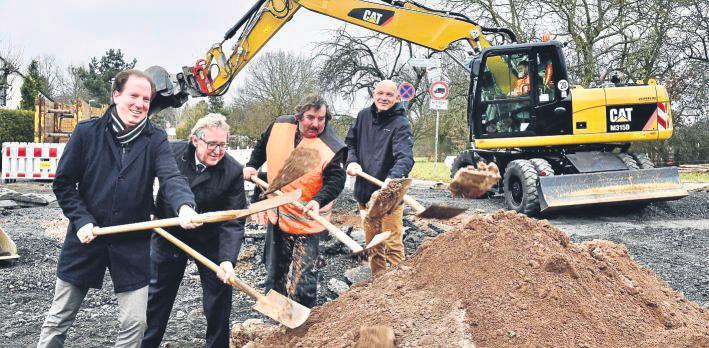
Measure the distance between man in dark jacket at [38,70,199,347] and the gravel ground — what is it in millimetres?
1113

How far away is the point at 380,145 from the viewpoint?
480cm

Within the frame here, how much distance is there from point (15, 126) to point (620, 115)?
19690 mm

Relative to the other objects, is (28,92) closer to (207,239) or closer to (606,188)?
(606,188)

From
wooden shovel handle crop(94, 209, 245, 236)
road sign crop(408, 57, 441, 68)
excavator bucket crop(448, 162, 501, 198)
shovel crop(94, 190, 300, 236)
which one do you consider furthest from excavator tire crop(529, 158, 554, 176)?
wooden shovel handle crop(94, 209, 245, 236)

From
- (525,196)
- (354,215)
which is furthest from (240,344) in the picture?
(525,196)

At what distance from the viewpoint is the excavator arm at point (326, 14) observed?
9312mm

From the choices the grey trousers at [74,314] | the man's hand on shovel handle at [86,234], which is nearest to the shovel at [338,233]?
the grey trousers at [74,314]

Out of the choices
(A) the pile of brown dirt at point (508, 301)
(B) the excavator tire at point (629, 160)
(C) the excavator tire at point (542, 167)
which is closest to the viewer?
(A) the pile of brown dirt at point (508, 301)

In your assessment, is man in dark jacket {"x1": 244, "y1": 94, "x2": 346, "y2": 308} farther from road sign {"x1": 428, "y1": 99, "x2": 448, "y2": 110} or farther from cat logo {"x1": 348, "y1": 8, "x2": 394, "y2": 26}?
road sign {"x1": 428, "y1": 99, "x2": 448, "y2": 110}

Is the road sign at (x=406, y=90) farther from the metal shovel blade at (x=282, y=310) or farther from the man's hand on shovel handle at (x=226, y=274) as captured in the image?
the man's hand on shovel handle at (x=226, y=274)

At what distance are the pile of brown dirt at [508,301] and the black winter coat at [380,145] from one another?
101 centimetres

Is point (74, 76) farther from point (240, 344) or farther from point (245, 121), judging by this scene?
point (240, 344)

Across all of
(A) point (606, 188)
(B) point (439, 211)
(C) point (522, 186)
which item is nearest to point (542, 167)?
(C) point (522, 186)

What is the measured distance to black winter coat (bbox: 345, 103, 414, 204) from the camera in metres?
4.66
